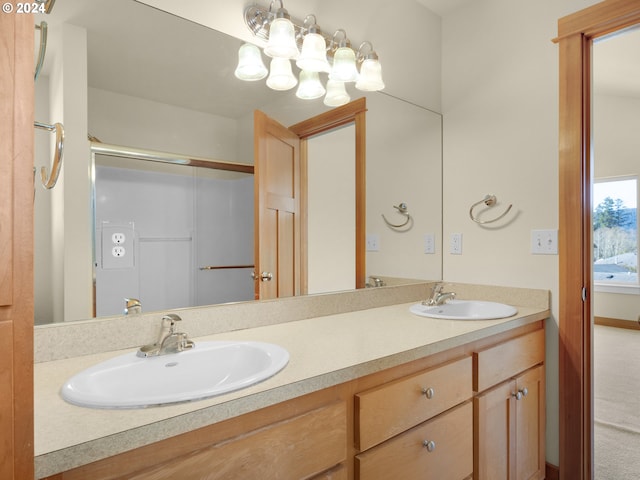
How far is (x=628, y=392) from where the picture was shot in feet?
9.52

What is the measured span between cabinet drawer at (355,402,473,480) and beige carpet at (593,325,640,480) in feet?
3.50

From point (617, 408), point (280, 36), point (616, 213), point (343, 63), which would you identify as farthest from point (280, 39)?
point (616, 213)

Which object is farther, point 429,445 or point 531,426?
point 531,426

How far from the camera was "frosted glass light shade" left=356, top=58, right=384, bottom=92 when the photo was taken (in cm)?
183

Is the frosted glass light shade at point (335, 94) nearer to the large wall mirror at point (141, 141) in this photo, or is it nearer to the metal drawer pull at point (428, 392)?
the large wall mirror at point (141, 141)

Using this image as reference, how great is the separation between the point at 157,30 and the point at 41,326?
3.14 feet

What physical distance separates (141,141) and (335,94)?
35.0 inches

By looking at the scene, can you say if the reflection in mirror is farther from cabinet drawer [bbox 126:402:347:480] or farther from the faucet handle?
the faucet handle

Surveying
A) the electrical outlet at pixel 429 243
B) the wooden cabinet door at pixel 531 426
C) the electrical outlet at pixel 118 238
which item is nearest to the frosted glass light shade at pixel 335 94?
the electrical outlet at pixel 429 243

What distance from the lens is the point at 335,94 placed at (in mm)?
1769

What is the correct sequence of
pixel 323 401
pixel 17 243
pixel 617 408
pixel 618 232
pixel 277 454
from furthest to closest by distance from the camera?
pixel 618 232, pixel 617 408, pixel 323 401, pixel 277 454, pixel 17 243

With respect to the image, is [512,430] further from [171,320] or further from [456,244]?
[171,320]

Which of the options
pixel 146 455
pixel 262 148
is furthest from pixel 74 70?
pixel 146 455

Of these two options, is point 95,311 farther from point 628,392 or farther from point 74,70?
point 628,392
